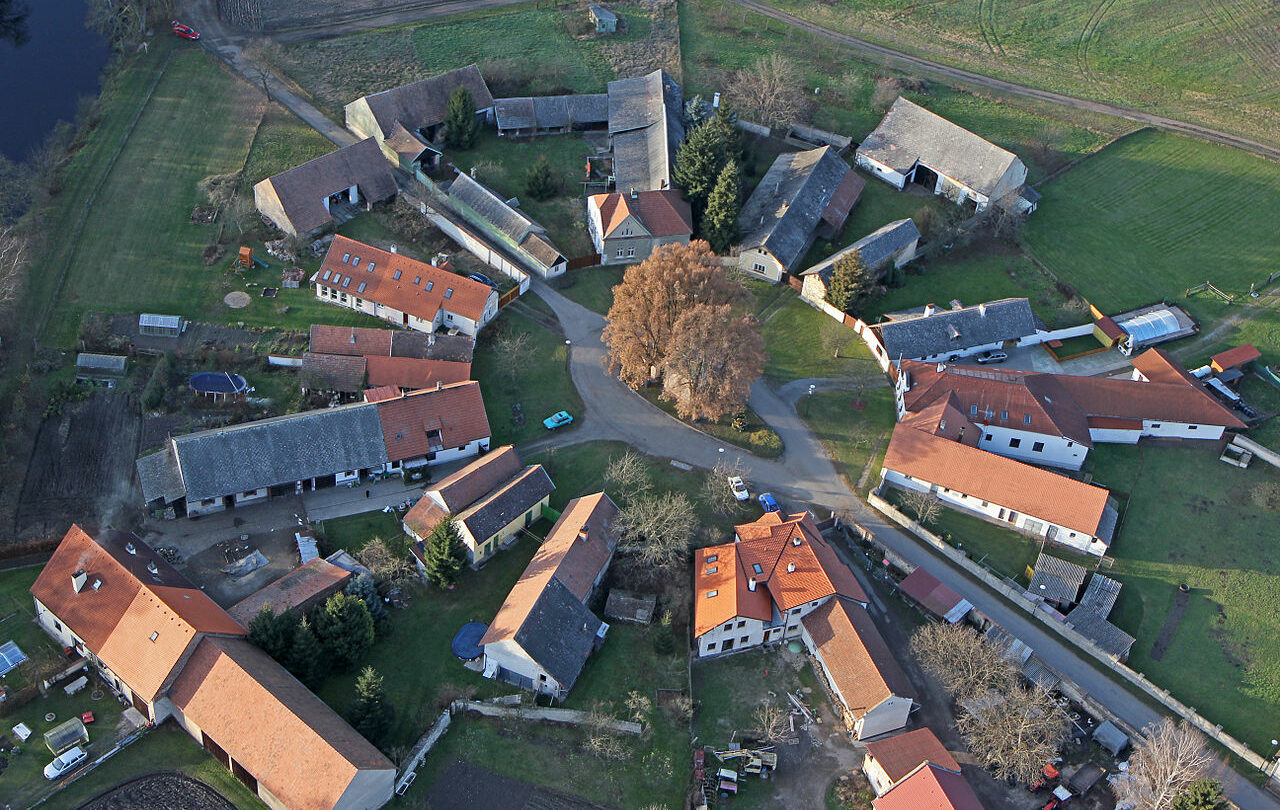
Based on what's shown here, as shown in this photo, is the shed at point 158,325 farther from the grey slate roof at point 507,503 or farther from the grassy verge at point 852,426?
the grassy verge at point 852,426

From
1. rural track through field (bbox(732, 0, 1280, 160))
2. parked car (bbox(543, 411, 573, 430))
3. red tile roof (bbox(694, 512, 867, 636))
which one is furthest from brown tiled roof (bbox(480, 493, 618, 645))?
rural track through field (bbox(732, 0, 1280, 160))

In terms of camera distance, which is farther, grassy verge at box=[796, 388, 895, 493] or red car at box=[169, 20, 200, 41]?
red car at box=[169, 20, 200, 41]

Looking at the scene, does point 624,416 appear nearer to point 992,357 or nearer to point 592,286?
point 592,286

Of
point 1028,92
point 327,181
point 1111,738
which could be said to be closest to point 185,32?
point 327,181

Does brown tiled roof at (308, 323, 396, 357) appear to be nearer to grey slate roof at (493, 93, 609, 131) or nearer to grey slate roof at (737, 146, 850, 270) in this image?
grey slate roof at (493, 93, 609, 131)

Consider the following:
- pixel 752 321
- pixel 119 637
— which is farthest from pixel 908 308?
pixel 119 637

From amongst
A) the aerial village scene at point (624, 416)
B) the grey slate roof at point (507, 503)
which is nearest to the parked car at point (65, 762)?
the aerial village scene at point (624, 416)

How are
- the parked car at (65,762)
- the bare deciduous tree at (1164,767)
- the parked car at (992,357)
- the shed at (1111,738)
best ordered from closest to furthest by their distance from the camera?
the parked car at (65,762)
the bare deciduous tree at (1164,767)
the shed at (1111,738)
the parked car at (992,357)

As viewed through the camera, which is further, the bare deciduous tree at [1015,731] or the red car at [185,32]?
the red car at [185,32]
